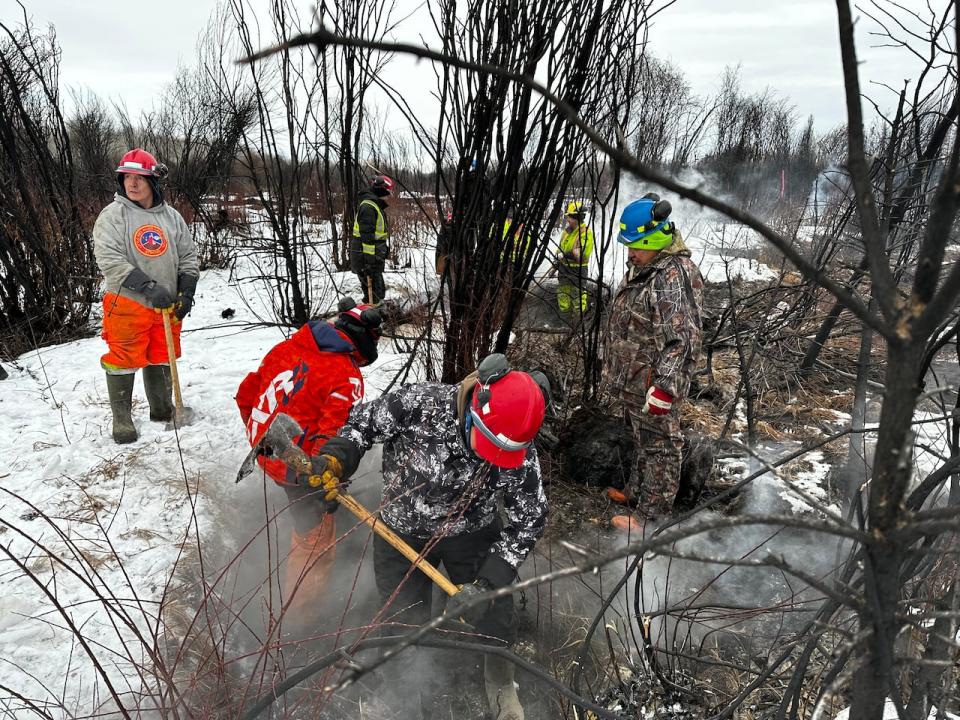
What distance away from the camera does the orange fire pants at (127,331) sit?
11.3 feet

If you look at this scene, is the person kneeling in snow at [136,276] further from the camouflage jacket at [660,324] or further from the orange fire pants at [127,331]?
the camouflage jacket at [660,324]

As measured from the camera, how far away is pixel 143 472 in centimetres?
335

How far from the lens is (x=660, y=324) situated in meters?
3.21

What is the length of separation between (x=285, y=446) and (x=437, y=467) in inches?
25.3

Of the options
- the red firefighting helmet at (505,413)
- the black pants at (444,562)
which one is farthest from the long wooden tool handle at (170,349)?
the red firefighting helmet at (505,413)

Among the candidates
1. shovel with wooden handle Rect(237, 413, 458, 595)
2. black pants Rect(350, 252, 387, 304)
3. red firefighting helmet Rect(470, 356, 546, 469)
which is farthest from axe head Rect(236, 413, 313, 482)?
black pants Rect(350, 252, 387, 304)

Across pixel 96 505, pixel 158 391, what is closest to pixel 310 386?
pixel 96 505

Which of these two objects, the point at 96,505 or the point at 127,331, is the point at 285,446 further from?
the point at 127,331

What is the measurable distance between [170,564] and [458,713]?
1507 millimetres

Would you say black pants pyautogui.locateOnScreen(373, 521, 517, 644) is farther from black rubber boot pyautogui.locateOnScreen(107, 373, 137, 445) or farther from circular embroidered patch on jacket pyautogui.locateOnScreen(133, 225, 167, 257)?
circular embroidered patch on jacket pyautogui.locateOnScreen(133, 225, 167, 257)

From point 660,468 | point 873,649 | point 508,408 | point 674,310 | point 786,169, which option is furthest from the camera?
point 786,169

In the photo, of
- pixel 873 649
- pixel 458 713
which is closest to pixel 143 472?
pixel 458 713

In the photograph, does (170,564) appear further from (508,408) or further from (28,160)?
(28,160)

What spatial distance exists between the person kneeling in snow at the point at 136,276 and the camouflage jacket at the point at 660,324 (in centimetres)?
271
